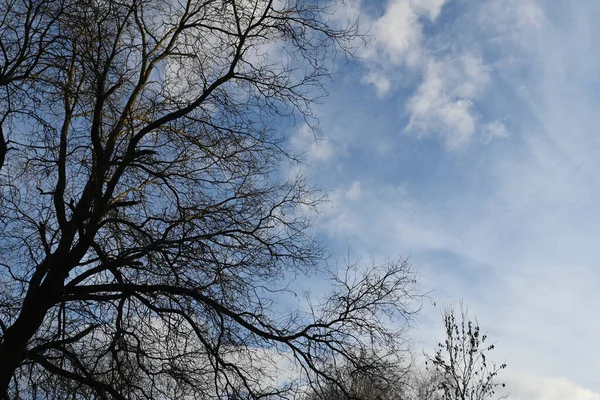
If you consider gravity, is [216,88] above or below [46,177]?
above

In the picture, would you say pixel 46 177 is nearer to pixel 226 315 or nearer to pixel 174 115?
pixel 174 115

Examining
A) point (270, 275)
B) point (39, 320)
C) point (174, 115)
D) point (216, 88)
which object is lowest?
point (39, 320)

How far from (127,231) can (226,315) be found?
1.82 metres

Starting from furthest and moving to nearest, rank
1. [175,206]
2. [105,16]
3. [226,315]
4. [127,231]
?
[175,206] → [127,231] → [226,315] → [105,16]

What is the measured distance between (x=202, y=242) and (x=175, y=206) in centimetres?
116

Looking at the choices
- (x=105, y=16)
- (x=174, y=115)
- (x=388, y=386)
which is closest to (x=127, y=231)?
(x=174, y=115)

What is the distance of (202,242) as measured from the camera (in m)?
7.39

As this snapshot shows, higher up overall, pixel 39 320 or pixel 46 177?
pixel 46 177

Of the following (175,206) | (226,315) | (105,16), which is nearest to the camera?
(105,16)

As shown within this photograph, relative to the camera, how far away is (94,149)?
7492 millimetres

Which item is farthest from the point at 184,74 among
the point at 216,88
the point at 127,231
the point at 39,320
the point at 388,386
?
the point at 388,386

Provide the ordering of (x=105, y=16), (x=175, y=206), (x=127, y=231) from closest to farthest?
(x=105, y=16) < (x=127, y=231) < (x=175, y=206)

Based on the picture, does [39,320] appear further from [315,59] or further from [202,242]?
[315,59]

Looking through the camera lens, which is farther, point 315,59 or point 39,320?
point 315,59
